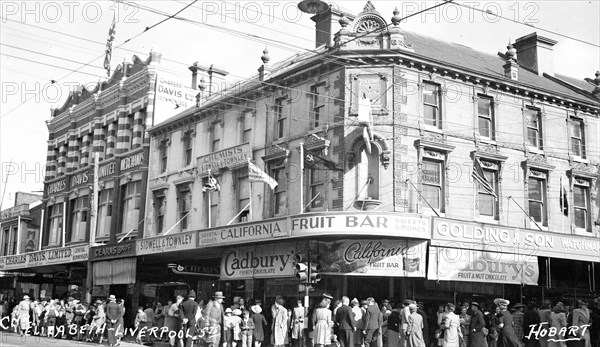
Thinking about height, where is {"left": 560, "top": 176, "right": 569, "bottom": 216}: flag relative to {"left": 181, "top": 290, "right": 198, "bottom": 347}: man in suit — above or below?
above

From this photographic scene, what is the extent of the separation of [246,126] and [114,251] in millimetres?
7709

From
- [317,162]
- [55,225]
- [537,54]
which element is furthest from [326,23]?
[55,225]

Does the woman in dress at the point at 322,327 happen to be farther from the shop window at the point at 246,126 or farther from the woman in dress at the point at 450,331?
the shop window at the point at 246,126

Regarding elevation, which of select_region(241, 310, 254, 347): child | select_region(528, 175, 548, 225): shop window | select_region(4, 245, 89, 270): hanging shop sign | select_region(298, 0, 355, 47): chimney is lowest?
select_region(241, 310, 254, 347): child

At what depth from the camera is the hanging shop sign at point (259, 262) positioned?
23.1 metres

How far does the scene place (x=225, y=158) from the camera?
92.3ft

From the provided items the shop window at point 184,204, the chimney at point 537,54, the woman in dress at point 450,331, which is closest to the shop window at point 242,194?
the shop window at point 184,204

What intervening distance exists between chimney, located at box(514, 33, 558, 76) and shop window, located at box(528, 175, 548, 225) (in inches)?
248

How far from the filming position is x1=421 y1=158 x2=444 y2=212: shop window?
2316 cm

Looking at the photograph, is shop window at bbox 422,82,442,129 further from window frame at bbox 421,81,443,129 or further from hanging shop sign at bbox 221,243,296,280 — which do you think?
hanging shop sign at bbox 221,243,296,280

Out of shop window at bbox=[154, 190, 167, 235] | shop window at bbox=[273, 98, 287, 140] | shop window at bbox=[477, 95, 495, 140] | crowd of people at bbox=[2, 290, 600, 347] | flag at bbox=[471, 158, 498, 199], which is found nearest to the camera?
crowd of people at bbox=[2, 290, 600, 347]

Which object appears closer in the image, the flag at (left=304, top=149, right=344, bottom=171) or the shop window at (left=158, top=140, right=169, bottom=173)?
the flag at (left=304, top=149, right=344, bottom=171)

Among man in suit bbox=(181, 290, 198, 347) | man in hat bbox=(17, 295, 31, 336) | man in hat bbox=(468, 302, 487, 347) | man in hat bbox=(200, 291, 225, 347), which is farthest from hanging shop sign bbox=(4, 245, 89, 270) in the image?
man in hat bbox=(468, 302, 487, 347)

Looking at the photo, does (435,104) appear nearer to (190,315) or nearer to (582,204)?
(582,204)
